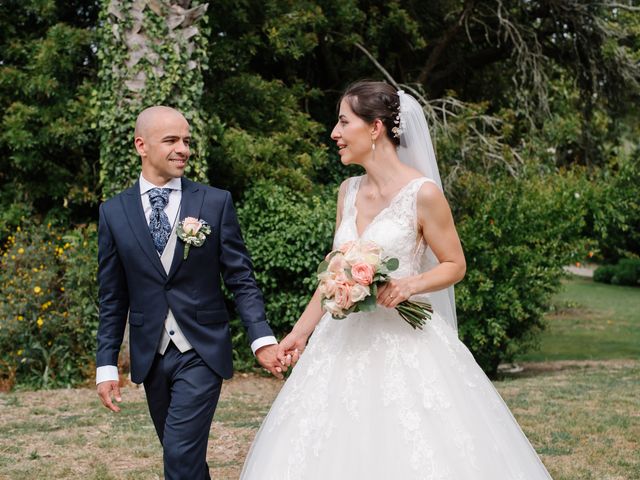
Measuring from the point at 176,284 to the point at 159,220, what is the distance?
305 mm

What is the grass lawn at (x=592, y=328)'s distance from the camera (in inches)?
593

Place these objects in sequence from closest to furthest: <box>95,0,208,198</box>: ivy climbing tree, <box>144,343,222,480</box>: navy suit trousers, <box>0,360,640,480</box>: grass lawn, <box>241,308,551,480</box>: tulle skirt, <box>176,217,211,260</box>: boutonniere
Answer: <box>241,308,551,480</box>: tulle skirt
<box>144,343,222,480</box>: navy suit trousers
<box>176,217,211,260</box>: boutonniere
<box>0,360,640,480</box>: grass lawn
<box>95,0,208,198</box>: ivy climbing tree

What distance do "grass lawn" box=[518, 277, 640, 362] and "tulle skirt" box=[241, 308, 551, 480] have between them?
276 inches

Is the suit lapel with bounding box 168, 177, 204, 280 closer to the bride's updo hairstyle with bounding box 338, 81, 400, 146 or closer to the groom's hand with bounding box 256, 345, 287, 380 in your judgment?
the groom's hand with bounding box 256, 345, 287, 380

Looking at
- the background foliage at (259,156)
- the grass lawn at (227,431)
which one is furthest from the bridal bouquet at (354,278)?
the background foliage at (259,156)

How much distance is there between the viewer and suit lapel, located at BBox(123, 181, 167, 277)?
373 cm

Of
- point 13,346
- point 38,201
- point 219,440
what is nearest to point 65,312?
point 13,346

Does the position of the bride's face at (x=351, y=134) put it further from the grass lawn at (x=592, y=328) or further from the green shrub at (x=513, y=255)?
the grass lawn at (x=592, y=328)

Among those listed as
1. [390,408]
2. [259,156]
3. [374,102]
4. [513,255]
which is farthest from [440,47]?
[390,408]

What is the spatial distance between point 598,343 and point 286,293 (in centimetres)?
884

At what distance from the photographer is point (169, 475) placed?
11.7 feet

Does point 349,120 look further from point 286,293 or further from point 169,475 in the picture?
point 286,293

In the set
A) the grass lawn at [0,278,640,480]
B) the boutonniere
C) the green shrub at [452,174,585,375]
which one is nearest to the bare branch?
the green shrub at [452,174,585,375]

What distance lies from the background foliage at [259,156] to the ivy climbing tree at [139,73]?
0.07 feet
